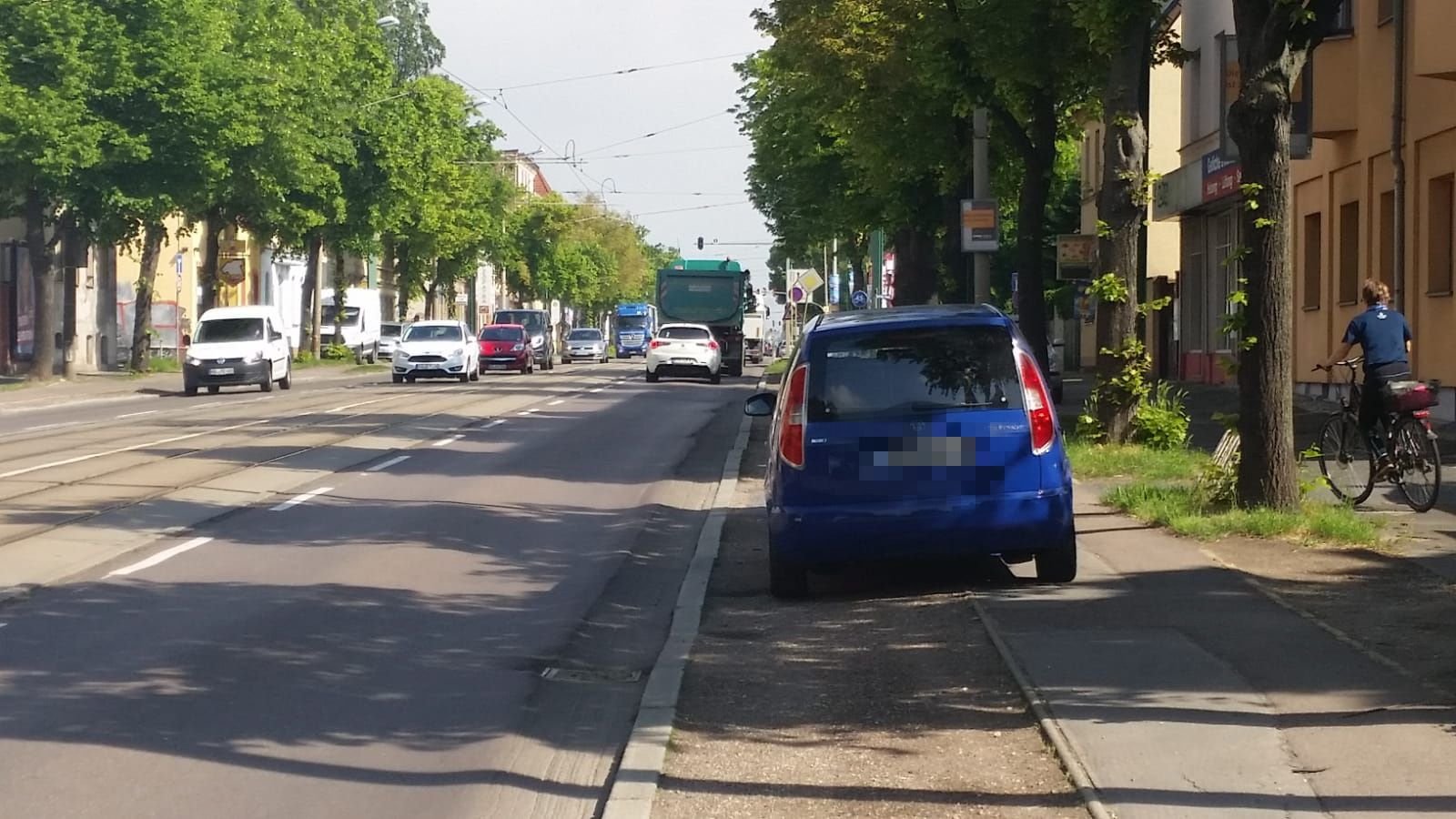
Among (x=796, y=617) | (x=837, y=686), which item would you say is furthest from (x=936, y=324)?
Result: (x=837, y=686)

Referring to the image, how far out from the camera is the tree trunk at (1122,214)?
19391mm

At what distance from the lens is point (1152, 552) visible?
476 inches

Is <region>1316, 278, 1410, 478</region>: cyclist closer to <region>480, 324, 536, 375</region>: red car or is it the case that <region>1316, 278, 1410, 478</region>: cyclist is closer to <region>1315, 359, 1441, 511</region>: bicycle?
<region>1315, 359, 1441, 511</region>: bicycle

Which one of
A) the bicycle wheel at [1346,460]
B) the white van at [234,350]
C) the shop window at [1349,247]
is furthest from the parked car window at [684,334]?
the bicycle wheel at [1346,460]

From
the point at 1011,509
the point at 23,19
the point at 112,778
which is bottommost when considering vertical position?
the point at 112,778

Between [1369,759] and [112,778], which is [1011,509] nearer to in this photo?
[1369,759]

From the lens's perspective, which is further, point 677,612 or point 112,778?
point 677,612

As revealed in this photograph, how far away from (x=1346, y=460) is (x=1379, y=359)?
0.82 metres

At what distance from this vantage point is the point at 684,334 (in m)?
50.1

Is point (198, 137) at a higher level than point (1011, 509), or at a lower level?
higher

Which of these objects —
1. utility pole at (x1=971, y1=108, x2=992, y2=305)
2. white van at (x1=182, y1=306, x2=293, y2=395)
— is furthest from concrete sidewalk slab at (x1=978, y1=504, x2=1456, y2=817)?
white van at (x1=182, y1=306, x2=293, y2=395)

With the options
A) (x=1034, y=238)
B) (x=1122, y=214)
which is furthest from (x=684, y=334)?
(x=1122, y=214)

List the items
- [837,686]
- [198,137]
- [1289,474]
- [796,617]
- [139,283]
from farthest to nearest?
[139,283]
[198,137]
[1289,474]
[796,617]
[837,686]

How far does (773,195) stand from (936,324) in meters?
45.6
